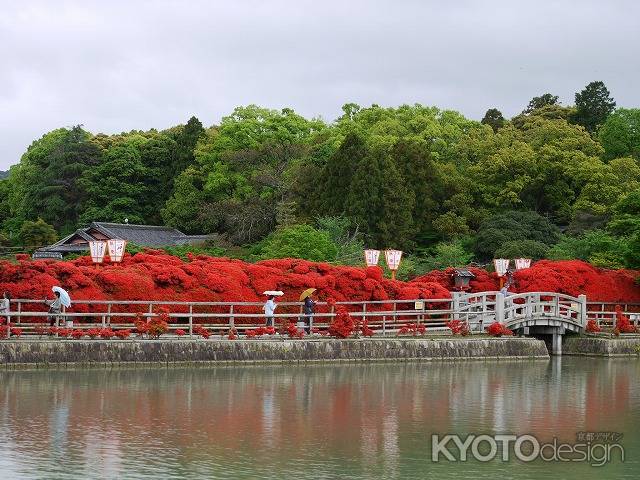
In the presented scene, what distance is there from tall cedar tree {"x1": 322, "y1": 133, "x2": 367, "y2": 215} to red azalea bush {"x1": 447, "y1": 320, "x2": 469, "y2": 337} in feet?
73.5

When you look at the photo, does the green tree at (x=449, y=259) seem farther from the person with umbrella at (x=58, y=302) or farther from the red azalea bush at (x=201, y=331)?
the person with umbrella at (x=58, y=302)

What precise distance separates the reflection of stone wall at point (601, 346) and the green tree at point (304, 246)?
11.0 metres

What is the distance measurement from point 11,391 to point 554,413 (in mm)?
11548

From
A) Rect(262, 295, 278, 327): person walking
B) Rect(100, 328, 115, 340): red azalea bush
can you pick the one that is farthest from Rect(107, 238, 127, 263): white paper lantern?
Rect(100, 328, 115, 340): red azalea bush

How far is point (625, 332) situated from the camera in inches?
1559

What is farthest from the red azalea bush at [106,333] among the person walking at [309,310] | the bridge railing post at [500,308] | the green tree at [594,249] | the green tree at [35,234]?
the green tree at [35,234]

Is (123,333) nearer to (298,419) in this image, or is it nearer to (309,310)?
(309,310)

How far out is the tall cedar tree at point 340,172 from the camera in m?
58.5

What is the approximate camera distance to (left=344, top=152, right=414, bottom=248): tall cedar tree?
57.4 metres

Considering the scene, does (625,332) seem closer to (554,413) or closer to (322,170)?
(554,413)

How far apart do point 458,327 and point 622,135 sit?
41.3 m

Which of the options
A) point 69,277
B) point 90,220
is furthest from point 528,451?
point 90,220

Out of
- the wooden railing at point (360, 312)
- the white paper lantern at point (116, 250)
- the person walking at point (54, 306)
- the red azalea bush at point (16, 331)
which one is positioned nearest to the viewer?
the red azalea bush at point (16, 331)

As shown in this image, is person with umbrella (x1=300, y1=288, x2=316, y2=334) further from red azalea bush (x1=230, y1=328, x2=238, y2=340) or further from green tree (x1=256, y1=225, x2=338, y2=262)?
green tree (x1=256, y1=225, x2=338, y2=262)
